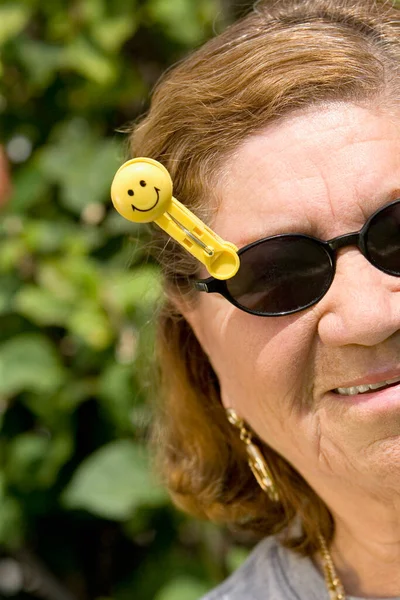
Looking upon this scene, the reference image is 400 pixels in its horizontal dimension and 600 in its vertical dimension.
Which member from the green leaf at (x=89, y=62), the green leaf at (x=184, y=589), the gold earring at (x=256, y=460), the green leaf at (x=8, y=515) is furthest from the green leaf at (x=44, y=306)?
the gold earring at (x=256, y=460)

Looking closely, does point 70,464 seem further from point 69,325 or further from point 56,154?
point 56,154

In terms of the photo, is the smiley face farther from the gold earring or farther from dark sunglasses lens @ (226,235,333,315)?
the gold earring

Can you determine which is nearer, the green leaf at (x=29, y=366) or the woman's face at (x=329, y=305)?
the woman's face at (x=329, y=305)

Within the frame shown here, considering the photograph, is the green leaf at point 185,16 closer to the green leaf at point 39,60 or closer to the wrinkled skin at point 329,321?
the green leaf at point 39,60

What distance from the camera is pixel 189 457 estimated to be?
1.77 meters

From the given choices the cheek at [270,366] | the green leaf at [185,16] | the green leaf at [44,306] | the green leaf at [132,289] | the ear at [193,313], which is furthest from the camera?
the green leaf at [185,16]

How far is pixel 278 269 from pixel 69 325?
1.08 m

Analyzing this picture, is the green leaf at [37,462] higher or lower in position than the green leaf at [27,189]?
lower

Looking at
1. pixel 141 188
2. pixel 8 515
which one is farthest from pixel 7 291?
pixel 141 188

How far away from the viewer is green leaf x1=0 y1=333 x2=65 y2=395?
2206 mm

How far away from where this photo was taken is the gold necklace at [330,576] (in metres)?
1.48

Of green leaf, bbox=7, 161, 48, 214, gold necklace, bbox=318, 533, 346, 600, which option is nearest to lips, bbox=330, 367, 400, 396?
gold necklace, bbox=318, 533, 346, 600

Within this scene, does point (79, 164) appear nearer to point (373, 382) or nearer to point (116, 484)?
point (116, 484)

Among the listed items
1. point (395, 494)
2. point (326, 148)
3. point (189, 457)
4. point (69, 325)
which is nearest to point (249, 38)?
point (326, 148)
